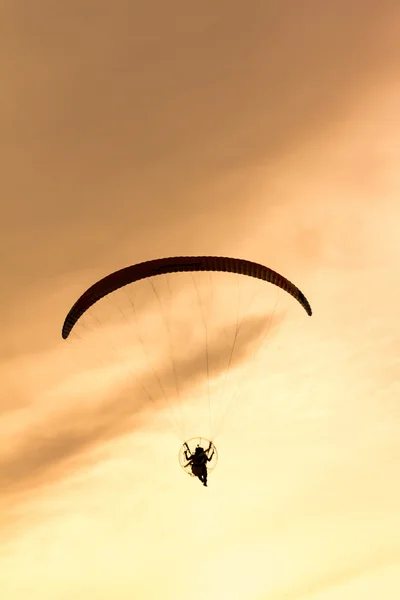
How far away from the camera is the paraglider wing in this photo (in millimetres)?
40281

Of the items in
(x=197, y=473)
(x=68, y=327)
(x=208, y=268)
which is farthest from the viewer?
(x=197, y=473)

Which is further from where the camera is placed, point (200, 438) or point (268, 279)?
point (200, 438)

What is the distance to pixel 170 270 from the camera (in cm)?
4081

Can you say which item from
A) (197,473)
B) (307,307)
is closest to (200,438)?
(197,473)

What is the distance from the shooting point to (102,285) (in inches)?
1649

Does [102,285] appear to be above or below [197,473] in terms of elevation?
above

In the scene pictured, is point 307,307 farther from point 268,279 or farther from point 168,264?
point 168,264

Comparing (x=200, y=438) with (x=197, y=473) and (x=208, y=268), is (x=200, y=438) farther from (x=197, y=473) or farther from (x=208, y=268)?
(x=208, y=268)

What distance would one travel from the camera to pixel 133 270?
4116cm

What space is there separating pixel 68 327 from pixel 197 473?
42.4 ft

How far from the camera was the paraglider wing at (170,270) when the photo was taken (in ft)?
132

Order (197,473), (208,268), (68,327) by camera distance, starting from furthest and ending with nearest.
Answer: (197,473)
(68,327)
(208,268)

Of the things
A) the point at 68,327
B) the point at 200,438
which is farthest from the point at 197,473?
the point at 68,327

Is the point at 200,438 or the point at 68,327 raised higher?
the point at 68,327
